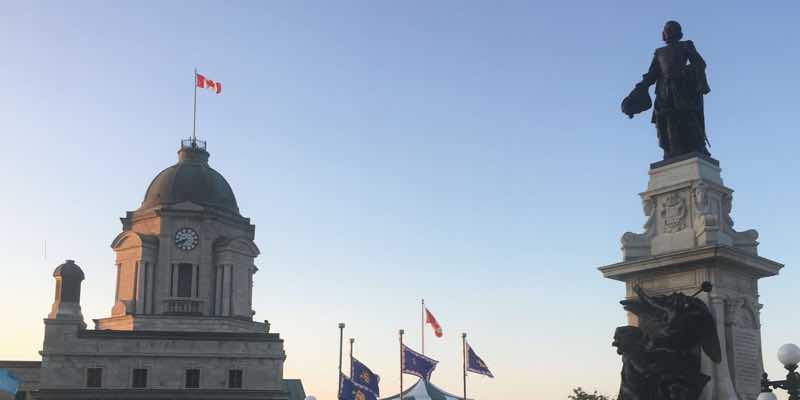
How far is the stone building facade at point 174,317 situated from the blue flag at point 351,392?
13649 millimetres

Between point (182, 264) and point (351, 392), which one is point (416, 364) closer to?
point (351, 392)

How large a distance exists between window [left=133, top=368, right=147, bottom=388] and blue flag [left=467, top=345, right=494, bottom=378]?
23760 mm

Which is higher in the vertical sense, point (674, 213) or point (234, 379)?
point (234, 379)

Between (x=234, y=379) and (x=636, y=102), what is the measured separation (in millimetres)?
57191

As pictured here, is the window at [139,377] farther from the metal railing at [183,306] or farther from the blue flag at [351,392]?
the blue flag at [351,392]

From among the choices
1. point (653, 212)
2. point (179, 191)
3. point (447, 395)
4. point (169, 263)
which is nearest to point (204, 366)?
point (169, 263)

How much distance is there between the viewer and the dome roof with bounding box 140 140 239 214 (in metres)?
79.4

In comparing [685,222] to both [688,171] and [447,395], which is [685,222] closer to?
[688,171]

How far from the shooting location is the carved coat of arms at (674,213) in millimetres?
19234

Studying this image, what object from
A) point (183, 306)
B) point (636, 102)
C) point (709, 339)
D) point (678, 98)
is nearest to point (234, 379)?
point (183, 306)

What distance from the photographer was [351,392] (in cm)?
6075

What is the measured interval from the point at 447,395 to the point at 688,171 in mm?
64660

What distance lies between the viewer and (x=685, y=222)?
19172mm

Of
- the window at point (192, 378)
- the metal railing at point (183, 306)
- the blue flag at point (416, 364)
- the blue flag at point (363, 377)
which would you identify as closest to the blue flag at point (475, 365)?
the blue flag at point (416, 364)
